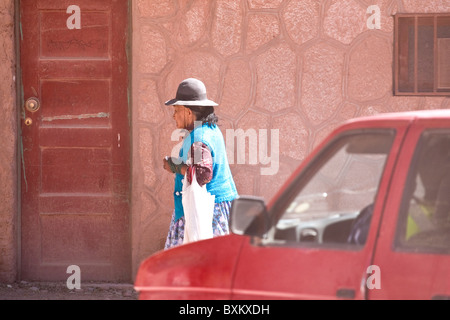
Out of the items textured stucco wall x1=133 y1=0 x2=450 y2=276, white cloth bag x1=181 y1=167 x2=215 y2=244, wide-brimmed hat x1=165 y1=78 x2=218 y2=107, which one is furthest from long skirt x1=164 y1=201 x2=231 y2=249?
textured stucco wall x1=133 y1=0 x2=450 y2=276

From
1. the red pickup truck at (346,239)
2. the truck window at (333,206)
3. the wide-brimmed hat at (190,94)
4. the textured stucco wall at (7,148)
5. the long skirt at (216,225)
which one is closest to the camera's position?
the red pickup truck at (346,239)

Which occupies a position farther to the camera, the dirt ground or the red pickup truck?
the dirt ground

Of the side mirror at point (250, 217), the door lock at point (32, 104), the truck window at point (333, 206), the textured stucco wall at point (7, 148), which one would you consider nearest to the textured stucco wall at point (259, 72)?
the door lock at point (32, 104)

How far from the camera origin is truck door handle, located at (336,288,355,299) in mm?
2953

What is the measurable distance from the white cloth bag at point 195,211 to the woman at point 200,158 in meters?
0.06

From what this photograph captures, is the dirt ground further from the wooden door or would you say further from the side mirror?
the side mirror

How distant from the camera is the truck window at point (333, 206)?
3.14 metres

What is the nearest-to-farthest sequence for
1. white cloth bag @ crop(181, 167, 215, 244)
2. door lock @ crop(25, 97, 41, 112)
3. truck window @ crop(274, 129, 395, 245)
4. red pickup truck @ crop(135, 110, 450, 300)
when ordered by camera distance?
red pickup truck @ crop(135, 110, 450, 300) → truck window @ crop(274, 129, 395, 245) → white cloth bag @ crop(181, 167, 215, 244) → door lock @ crop(25, 97, 41, 112)

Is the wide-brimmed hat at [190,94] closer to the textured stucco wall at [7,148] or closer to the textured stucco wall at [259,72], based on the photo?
the textured stucco wall at [259,72]

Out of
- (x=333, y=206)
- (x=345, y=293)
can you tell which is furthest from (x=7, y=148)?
(x=345, y=293)

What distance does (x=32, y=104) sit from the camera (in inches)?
300

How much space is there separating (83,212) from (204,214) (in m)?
2.46

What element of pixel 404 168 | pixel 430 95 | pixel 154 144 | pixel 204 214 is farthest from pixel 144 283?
pixel 430 95

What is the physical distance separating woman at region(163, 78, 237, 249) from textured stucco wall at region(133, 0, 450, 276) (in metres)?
1.71
